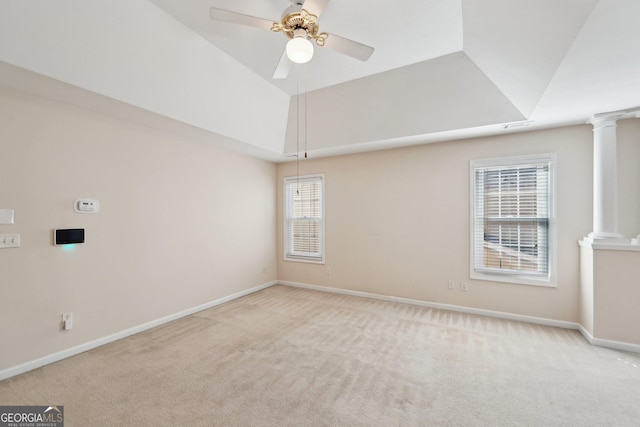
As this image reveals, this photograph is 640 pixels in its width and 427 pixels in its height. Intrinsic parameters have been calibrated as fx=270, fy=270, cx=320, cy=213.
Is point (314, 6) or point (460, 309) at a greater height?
point (314, 6)

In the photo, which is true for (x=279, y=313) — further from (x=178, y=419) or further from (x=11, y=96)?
(x=11, y=96)

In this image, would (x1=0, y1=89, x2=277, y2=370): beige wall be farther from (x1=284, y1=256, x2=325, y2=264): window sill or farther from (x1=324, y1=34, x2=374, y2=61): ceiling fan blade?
(x1=324, y1=34, x2=374, y2=61): ceiling fan blade

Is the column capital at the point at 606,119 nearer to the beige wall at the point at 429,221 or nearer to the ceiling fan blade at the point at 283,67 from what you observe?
the beige wall at the point at 429,221

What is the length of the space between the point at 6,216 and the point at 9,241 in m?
0.22

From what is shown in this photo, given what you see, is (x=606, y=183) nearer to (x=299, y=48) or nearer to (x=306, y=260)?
(x=299, y=48)

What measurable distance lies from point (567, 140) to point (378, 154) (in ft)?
7.90

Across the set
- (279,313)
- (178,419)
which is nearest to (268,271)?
(279,313)

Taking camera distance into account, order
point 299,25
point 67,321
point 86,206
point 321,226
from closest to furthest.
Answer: point 299,25, point 67,321, point 86,206, point 321,226

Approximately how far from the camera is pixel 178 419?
6.09ft

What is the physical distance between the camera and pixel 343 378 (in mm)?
2340

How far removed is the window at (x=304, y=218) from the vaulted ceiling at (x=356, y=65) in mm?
1609

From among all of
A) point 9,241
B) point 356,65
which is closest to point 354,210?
point 356,65

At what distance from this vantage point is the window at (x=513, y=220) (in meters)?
3.49

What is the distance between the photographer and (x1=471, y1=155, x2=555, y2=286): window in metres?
3.49
